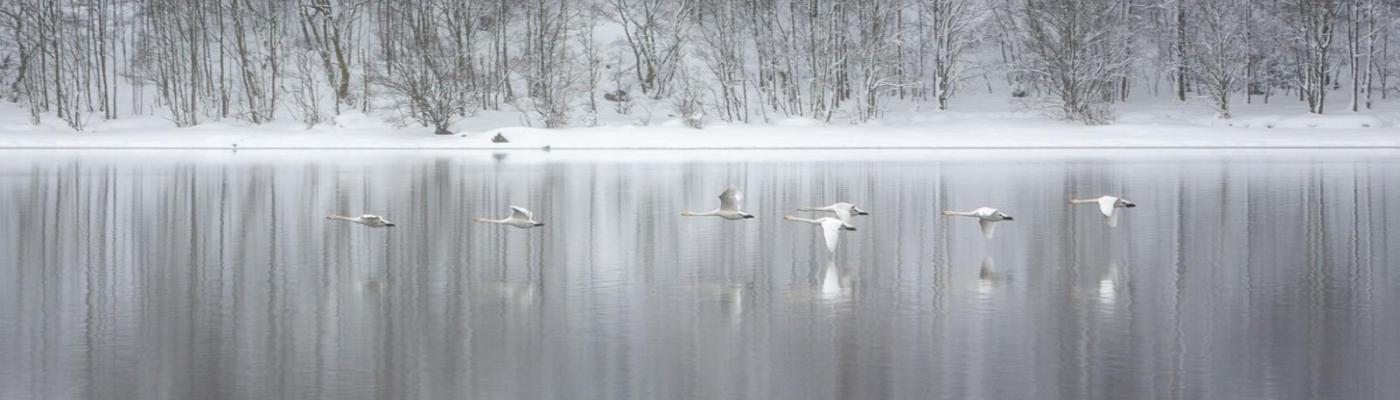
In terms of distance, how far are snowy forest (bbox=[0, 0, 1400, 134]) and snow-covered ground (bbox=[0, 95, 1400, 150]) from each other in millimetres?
801

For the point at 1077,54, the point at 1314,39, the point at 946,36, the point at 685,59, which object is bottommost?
the point at 1077,54

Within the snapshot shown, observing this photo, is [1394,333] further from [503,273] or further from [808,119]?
[808,119]

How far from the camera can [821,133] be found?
48.1m

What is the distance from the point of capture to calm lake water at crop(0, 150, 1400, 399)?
8.87 m

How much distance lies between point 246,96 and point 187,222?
38.6m

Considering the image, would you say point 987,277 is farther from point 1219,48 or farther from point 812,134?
point 1219,48

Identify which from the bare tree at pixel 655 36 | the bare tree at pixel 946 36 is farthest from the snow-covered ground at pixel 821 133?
the bare tree at pixel 655 36

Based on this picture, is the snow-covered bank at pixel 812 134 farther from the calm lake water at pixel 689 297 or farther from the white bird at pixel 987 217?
the white bird at pixel 987 217

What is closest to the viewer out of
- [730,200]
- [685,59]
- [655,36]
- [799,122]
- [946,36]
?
[730,200]

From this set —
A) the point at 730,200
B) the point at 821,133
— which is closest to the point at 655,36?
the point at 821,133

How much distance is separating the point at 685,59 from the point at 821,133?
1344 cm

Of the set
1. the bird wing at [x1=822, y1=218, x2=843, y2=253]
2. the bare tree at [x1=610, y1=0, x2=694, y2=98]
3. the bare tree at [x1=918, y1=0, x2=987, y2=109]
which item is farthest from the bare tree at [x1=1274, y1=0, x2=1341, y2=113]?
the bird wing at [x1=822, y1=218, x2=843, y2=253]

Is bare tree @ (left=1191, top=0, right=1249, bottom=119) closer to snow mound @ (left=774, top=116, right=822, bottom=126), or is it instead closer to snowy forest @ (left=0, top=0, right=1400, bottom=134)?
snowy forest @ (left=0, top=0, right=1400, bottom=134)

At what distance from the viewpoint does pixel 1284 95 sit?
188 ft
